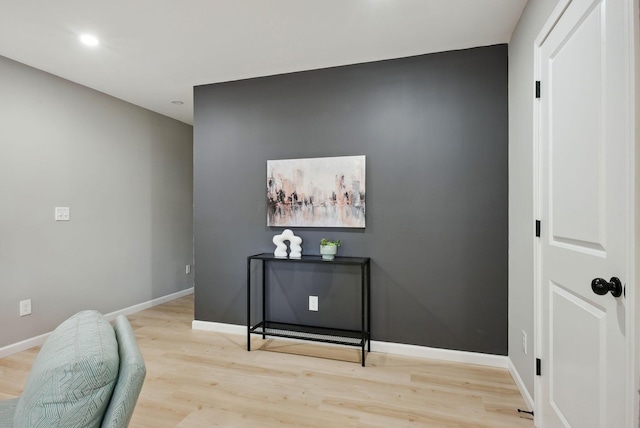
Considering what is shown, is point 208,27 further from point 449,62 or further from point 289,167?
point 449,62

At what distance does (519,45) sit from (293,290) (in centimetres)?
253

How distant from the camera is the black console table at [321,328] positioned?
2672mm

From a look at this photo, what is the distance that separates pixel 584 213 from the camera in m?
1.35

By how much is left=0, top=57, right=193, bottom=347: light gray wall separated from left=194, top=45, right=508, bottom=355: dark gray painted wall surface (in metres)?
1.21

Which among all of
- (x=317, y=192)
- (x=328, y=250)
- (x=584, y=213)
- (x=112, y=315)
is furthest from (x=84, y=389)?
(x=112, y=315)

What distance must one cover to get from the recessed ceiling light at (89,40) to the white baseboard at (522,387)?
3.75 m

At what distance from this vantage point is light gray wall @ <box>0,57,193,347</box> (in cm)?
281

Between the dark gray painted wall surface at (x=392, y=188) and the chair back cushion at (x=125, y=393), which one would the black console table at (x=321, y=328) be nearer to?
the dark gray painted wall surface at (x=392, y=188)

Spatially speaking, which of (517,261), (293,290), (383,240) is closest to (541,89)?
(517,261)

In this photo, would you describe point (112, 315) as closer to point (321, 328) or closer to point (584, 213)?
point (321, 328)

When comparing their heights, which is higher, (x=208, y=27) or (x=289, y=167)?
(x=208, y=27)

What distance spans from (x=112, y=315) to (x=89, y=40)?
2710mm

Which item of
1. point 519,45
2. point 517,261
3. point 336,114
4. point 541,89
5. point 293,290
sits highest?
point 519,45

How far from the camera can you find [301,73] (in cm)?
306
